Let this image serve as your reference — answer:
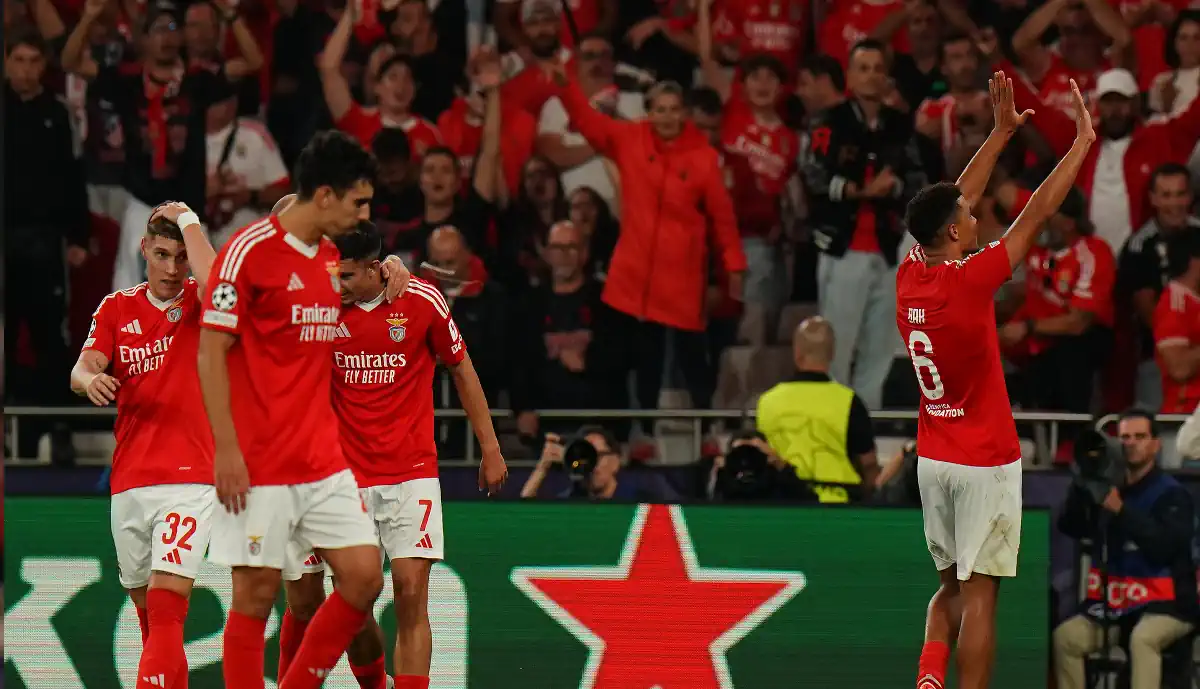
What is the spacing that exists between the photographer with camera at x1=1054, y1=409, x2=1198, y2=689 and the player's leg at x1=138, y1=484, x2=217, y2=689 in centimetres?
408

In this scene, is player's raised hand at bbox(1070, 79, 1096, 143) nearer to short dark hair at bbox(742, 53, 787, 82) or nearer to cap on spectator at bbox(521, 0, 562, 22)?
short dark hair at bbox(742, 53, 787, 82)

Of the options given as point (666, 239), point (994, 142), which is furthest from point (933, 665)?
point (666, 239)

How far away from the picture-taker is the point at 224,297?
17.0 feet

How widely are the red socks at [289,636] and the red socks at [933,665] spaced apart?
2.74 metres

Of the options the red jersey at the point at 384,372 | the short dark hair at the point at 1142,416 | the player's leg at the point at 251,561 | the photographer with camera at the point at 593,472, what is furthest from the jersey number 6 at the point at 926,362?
the player's leg at the point at 251,561

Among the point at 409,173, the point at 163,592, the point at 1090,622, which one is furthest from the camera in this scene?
the point at 409,173

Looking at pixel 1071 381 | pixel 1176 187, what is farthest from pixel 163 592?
pixel 1176 187

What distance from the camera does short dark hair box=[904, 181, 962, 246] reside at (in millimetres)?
6566

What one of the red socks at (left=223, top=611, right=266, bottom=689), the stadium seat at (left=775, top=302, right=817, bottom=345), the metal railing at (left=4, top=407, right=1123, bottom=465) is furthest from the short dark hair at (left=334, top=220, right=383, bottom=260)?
the stadium seat at (left=775, top=302, right=817, bottom=345)

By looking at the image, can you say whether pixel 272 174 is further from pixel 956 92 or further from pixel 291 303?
pixel 291 303

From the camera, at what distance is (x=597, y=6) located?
35.9 ft

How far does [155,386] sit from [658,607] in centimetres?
265

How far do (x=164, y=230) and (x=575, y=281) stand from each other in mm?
3913

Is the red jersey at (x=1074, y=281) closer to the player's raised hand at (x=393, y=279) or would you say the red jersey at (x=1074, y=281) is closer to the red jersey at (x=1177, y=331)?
the red jersey at (x=1177, y=331)
